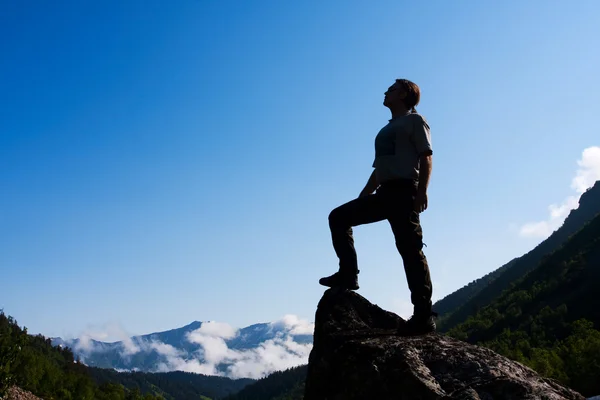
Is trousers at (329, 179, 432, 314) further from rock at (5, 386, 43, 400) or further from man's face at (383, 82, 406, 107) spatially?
rock at (5, 386, 43, 400)

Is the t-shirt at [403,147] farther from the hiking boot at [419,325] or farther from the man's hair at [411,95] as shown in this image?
the hiking boot at [419,325]

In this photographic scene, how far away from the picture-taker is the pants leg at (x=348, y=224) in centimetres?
702

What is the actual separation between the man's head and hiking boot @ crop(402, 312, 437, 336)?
2995mm

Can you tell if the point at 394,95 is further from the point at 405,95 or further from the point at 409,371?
the point at 409,371

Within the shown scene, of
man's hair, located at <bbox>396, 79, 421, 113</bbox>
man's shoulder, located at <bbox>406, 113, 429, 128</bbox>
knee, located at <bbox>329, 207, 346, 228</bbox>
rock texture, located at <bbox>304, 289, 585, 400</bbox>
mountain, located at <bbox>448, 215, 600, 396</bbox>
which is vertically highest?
mountain, located at <bbox>448, 215, 600, 396</bbox>

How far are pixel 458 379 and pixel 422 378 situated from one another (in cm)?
36

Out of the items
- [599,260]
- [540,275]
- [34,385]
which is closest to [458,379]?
[34,385]

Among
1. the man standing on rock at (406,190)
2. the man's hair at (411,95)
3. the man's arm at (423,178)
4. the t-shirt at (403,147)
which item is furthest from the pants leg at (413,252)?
the man's hair at (411,95)

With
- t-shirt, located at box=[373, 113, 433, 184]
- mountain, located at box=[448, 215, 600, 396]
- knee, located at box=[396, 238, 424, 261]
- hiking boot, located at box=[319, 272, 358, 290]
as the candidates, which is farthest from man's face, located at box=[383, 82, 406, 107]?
mountain, located at box=[448, 215, 600, 396]

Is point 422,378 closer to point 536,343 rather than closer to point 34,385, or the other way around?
point 34,385

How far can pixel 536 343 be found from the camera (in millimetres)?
125125

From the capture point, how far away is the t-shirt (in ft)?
21.3

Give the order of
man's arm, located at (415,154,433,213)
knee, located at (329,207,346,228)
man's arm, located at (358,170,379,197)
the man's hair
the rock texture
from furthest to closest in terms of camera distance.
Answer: man's arm, located at (358,170,379,197)
knee, located at (329,207,346,228)
the man's hair
man's arm, located at (415,154,433,213)
the rock texture

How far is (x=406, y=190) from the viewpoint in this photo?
6.51 meters
